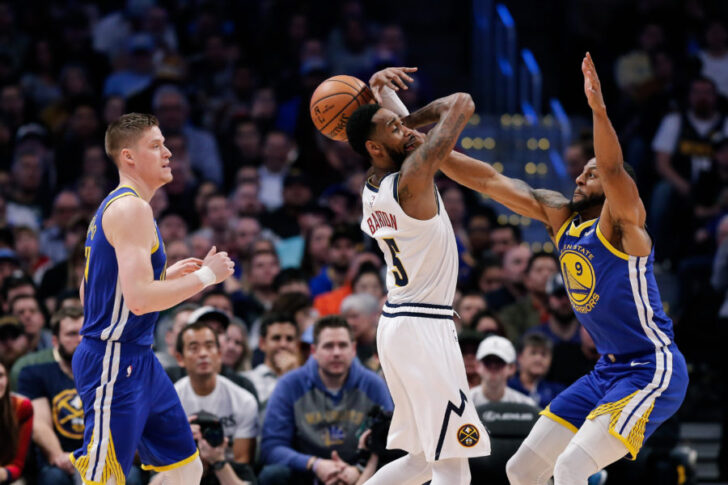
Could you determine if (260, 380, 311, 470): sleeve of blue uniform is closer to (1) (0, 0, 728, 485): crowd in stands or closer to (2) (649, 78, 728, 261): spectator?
(1) (0, 0, 728, 485): crowd in stands

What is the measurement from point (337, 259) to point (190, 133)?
11.2 feet

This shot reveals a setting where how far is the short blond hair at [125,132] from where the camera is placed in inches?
242

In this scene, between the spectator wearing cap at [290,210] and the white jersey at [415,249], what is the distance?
6.37m

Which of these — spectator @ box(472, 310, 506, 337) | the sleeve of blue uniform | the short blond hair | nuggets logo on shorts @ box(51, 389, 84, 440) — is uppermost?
the short blond hair

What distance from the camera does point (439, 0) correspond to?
16562 millimetres

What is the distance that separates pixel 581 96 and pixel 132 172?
10.6 m

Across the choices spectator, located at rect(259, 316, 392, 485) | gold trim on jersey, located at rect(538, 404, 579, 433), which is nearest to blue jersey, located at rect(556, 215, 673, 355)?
gold trim on jersey, located at rect(538, 404, 579, 433)

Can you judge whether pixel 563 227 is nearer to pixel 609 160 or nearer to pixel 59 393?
pixel 609 160

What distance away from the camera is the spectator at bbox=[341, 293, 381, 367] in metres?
9.89

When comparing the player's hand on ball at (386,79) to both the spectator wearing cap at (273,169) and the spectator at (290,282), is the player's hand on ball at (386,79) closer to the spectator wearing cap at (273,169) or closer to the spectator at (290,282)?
the spectator at (290,282)

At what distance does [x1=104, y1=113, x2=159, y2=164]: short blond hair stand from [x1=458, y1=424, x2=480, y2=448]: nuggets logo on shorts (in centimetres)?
248

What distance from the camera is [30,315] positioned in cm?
981

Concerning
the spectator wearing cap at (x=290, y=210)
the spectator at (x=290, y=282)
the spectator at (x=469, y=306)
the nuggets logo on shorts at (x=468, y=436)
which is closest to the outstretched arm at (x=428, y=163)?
the nuggets logo on shorts at (x=468, y=436)

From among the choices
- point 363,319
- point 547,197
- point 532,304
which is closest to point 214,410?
point 363,319
